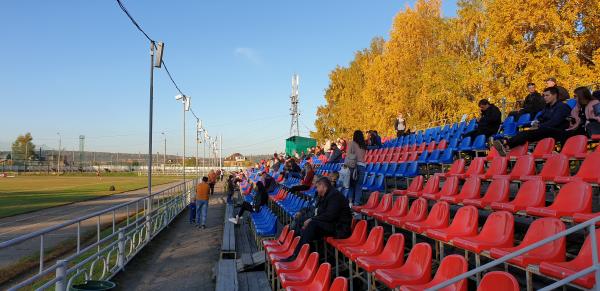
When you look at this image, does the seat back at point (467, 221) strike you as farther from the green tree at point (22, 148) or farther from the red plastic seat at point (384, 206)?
the green tree at point (22, 148)

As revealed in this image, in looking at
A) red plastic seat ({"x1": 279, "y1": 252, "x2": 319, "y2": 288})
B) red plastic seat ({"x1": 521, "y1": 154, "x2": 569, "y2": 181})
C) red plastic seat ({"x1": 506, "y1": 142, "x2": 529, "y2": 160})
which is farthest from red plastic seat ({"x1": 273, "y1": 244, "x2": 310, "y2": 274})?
red plastic seat ({"x1": 506, "y1": 142, "x2": 529, "y2": 160})

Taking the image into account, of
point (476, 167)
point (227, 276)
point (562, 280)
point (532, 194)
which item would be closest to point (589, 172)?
point (532, 194)

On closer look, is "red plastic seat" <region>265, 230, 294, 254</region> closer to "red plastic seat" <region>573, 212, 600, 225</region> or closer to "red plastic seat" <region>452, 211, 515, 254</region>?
"red plastic seat" <region>452, 211, 515, 254</region>

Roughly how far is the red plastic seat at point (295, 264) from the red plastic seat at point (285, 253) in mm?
384

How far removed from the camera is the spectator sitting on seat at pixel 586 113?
672cm

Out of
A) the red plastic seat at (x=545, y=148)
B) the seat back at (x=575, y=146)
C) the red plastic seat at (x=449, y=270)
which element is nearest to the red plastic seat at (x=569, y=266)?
the red plastic seat at (x=449, y=270)

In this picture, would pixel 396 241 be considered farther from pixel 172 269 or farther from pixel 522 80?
pixel 522 80

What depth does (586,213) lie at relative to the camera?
14.4 feet

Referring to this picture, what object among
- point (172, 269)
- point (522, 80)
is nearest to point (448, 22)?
point (522, 80)

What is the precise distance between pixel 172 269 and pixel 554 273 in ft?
25.5

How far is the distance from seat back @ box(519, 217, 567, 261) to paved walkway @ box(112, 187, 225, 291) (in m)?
5.59

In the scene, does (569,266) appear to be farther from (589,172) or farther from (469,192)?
(469,192)

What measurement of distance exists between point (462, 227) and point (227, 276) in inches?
169

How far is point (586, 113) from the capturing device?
22.4ft
